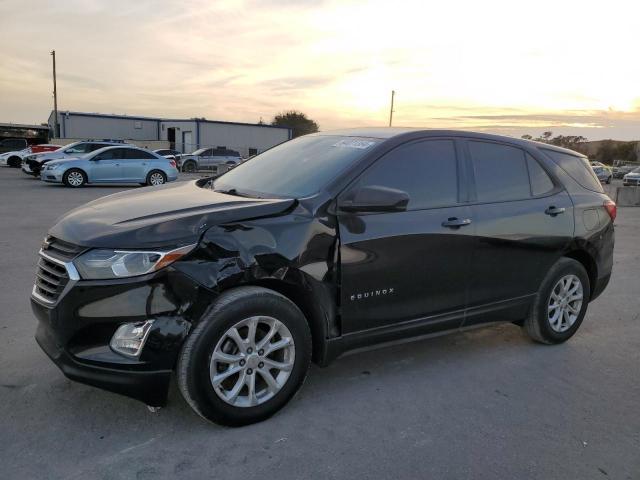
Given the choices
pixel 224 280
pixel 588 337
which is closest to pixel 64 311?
pixel 224 280

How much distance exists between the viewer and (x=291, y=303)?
3.18 m

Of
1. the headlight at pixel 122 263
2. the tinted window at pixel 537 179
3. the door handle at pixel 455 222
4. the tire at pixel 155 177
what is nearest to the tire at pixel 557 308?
the tinted window at pixel 537 179

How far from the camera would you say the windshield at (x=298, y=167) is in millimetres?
3568

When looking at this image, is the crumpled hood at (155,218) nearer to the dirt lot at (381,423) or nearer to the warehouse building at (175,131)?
the dirt lot at (381,423)

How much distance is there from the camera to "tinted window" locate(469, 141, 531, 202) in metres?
4.09

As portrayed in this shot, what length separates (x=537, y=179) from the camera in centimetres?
448

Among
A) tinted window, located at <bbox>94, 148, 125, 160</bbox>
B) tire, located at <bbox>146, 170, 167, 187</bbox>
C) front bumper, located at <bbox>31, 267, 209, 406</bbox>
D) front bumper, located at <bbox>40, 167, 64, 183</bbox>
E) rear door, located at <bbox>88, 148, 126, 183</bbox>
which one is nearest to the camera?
front bumper, located at <bbox>31, 267, 209, 406</bbox>

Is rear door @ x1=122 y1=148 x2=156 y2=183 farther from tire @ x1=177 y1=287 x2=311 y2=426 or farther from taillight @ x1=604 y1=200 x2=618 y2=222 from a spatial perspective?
tire @ x1=177 y1=287 x2=311 y2=426

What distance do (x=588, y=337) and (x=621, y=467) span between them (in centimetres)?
221

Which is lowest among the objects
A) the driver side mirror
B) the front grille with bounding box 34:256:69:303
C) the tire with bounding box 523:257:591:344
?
the tire with bounding box 523:257:591:344

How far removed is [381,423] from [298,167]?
1.83m

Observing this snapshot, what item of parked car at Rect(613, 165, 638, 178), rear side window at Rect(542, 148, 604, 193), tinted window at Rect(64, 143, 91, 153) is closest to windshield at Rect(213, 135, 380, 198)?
rear side window at Rect(542, 148, 604, 193)

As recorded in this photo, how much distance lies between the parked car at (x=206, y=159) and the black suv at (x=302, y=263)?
2975cm

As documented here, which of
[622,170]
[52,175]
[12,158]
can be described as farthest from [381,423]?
[622,170]
